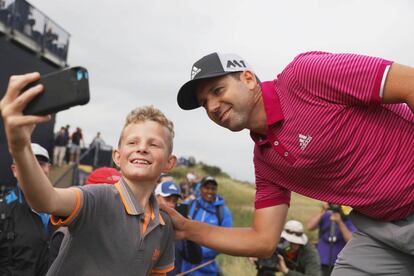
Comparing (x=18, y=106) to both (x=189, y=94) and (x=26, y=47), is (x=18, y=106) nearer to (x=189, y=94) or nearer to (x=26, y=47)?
(x=189, y=94)

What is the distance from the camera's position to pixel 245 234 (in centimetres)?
298

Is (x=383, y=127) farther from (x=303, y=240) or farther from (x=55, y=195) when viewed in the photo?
(x=303, y=240)

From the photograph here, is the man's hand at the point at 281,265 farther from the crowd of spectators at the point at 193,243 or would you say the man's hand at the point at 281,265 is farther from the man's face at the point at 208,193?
the man's face at the point at 208,193

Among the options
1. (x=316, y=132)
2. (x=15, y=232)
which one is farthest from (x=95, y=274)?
(x=15, y=232)

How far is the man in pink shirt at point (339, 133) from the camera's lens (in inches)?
90.1

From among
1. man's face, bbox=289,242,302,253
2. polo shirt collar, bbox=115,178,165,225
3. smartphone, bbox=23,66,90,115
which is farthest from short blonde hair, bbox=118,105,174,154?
man's face, bbox=289,242,302,253

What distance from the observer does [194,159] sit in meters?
39.6

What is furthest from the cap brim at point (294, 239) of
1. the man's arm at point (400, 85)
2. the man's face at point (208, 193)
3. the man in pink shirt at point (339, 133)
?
the man's arm at point (400, 85)

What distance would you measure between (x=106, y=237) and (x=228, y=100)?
106 cm

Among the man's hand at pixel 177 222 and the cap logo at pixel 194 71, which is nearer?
the man's hand at pixel 177 222

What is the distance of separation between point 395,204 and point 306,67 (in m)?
0.80

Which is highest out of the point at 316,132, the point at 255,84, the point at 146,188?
the point at 255,84

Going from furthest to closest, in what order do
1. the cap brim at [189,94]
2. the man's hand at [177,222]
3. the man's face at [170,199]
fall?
the man's face at [170,199], the cap brim at [189,94], the man's hand at [177,222]

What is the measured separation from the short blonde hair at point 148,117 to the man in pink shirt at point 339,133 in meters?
0.36
